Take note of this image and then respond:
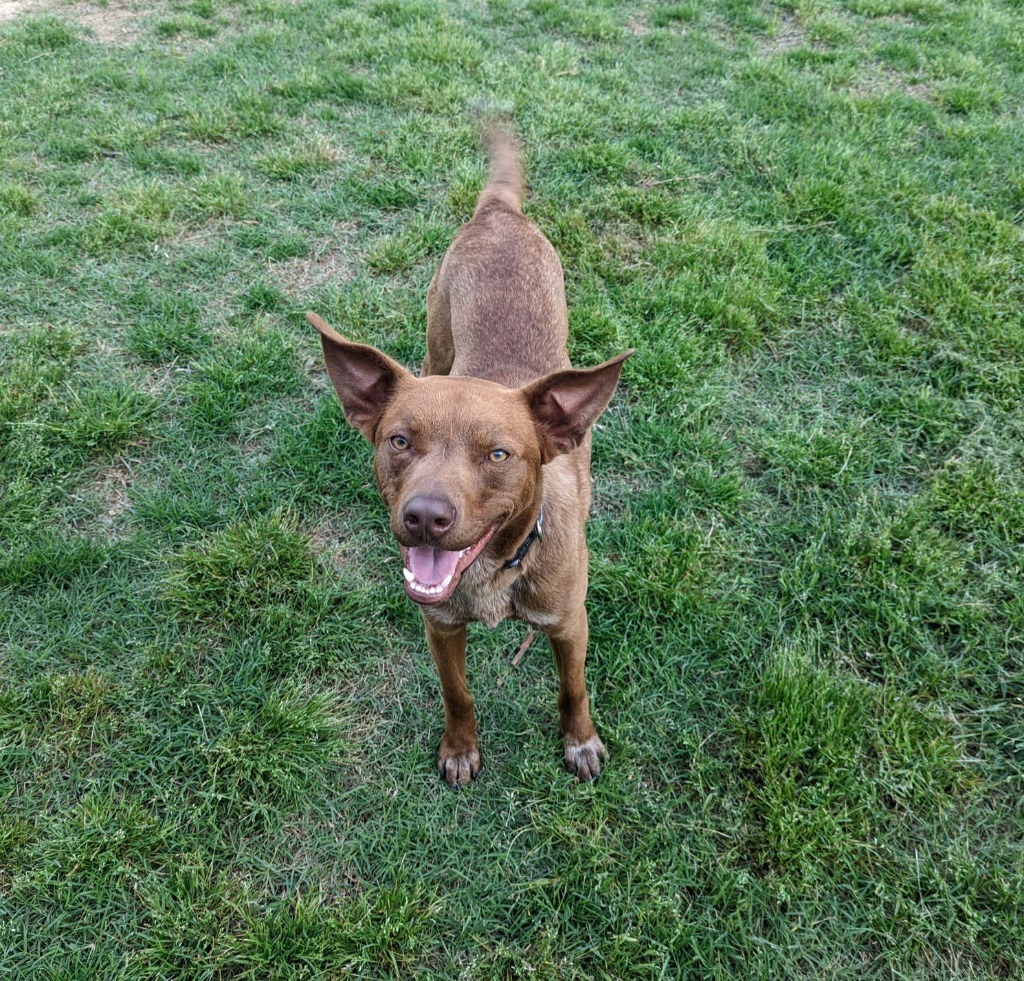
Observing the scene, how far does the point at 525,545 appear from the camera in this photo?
2553 millimetres

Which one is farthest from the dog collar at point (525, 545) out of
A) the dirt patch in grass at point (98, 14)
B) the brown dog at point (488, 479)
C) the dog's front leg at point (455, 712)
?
the dirt patch in grass at point (98, 14)

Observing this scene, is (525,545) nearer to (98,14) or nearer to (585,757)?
(585,757)

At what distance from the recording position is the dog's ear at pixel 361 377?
2.43 meters

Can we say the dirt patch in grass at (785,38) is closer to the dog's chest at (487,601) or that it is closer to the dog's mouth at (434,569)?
the dog's chest at (487,601)

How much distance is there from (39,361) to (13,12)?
6.66m

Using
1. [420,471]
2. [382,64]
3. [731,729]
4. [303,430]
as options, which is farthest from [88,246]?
[731,729]

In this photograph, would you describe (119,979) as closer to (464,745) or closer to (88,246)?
(464,745)

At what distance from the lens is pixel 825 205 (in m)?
5.26

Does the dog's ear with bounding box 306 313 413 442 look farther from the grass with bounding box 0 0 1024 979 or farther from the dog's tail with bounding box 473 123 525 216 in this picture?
the dog's tail with bounding box 473 123 525 216

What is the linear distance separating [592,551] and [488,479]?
1.47 metres

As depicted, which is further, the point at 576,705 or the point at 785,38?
the point at 785,38

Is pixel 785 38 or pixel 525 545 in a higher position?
pixel 785 38

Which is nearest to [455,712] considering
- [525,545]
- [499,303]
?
[525,545]

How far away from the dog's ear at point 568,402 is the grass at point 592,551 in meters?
1.10
